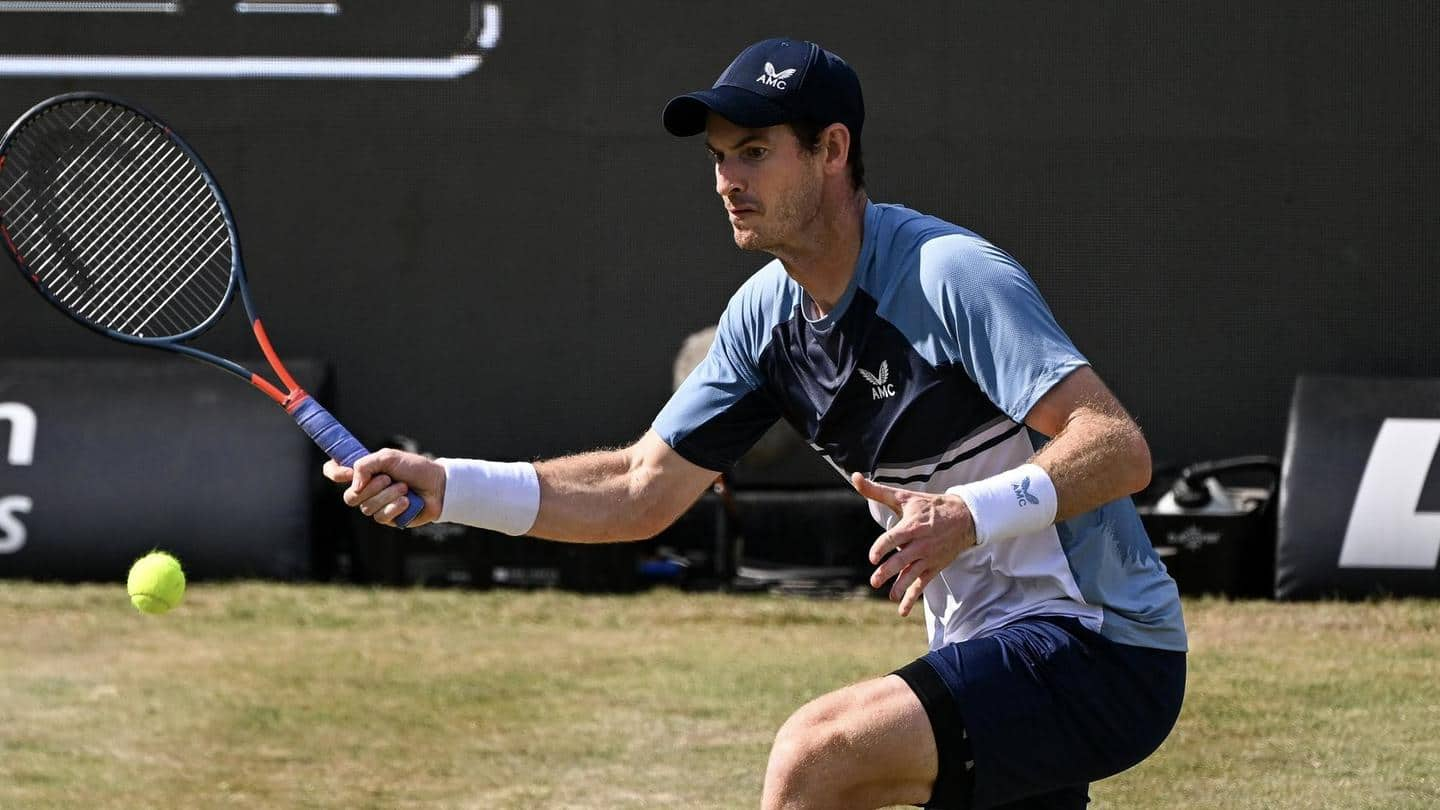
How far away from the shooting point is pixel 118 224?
6.50 m

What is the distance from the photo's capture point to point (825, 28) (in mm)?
8953

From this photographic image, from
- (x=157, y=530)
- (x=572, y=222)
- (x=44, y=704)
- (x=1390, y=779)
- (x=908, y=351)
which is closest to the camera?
(x=908, y=351)

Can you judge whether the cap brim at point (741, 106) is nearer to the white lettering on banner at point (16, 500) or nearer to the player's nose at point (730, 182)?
the player's nose at point (730, 182)

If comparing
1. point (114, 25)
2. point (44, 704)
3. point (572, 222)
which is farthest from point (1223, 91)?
A: point (44, 704)

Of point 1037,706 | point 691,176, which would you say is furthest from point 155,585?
point 691,176

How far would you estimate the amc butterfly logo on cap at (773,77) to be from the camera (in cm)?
327

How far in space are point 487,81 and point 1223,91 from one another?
342 cm

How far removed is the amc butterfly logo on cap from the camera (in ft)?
10.7

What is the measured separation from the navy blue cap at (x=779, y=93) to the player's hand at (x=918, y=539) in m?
0.73

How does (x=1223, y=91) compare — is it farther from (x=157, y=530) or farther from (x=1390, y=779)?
(x=157, y=530)

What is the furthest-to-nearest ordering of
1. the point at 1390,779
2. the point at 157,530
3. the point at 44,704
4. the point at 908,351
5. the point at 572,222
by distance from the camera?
1. the point at 572,222
2. the point at 157,530
3. the point at 44,704
4. the point at 1390,779
5. the point at 908,351

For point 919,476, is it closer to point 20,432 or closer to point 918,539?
point 918,539

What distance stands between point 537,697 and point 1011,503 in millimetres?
3835

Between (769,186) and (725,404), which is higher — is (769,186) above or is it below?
above
